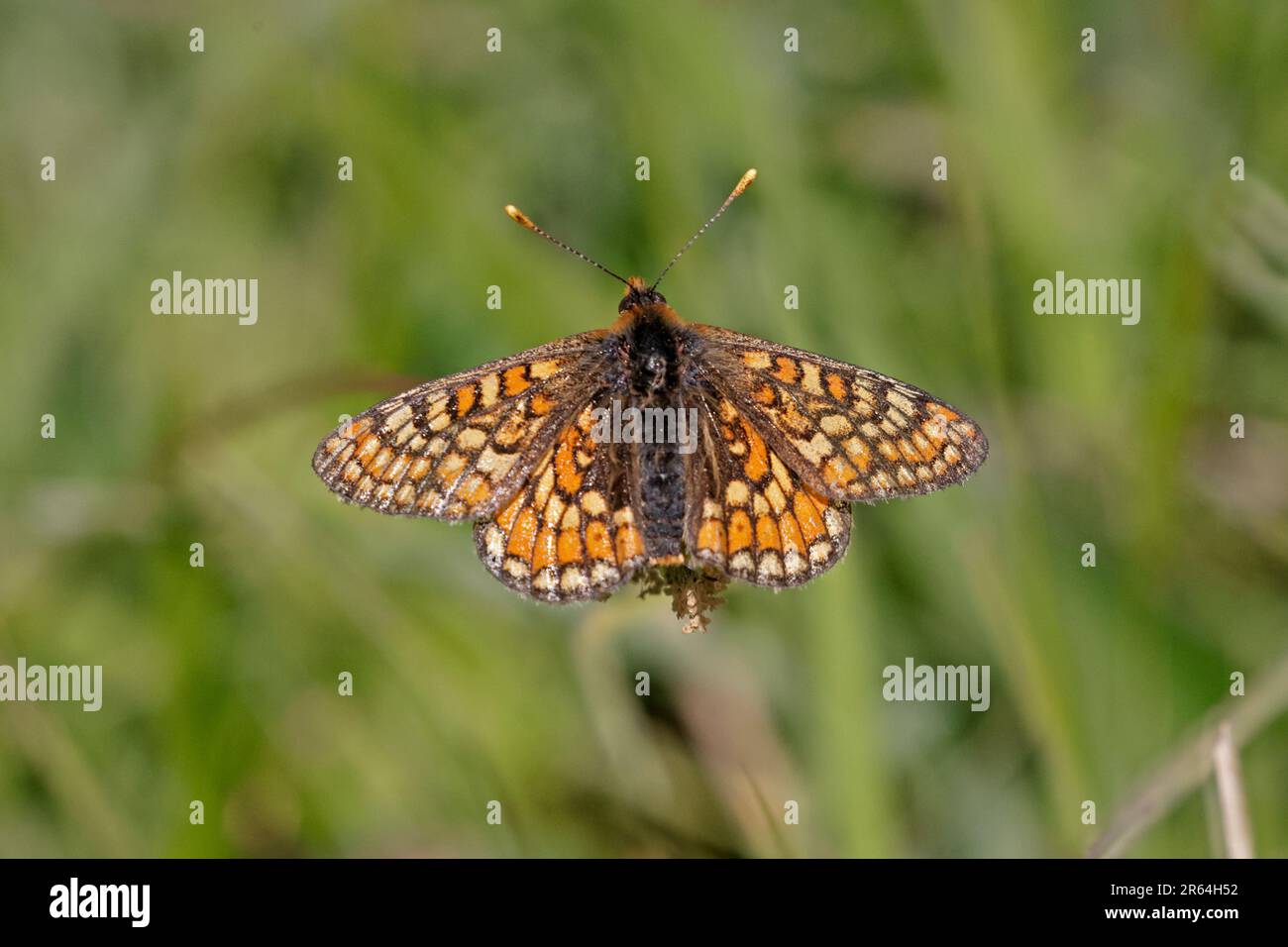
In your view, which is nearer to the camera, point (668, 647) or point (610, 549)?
point (610, 549)

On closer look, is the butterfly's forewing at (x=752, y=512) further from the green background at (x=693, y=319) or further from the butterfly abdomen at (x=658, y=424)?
the green background at (x=693, y=319)

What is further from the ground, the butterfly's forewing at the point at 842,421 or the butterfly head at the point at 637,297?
the butterfly head at the point at 637,297

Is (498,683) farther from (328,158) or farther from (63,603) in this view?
(328,158)

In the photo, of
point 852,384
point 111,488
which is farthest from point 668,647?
point 111,488

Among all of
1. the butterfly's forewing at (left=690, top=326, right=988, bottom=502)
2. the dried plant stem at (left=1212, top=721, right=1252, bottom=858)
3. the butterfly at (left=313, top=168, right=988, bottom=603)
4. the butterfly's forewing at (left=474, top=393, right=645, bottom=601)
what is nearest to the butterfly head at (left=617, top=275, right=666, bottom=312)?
the butterfly at (left=313, top=168, right=988, bottom=603)

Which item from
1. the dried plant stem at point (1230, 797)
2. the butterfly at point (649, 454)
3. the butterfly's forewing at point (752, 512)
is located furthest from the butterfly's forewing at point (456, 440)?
the dried plant stem at point (1230, 797)

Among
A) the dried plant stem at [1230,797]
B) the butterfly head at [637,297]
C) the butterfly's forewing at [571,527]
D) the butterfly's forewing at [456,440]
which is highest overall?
the butterfly head at [637,297]
